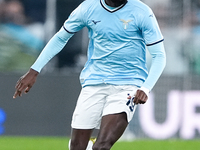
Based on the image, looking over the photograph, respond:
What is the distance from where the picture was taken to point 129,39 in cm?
693

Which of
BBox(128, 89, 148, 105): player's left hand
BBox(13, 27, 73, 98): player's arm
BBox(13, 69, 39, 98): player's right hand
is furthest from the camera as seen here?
BBox(13, 27, 73, 98): player's arm

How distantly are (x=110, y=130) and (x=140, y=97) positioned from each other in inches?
20.1

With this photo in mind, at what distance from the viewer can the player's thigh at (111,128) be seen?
669 centimetres

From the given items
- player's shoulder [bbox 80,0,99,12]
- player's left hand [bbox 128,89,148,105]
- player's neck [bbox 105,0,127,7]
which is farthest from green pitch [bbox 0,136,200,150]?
player's left hand [bbox 128,89,148,105]

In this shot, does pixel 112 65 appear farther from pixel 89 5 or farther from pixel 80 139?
pixel 80 139

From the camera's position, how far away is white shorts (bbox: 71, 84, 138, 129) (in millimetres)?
6898

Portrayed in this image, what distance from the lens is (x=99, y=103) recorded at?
7.07 meters

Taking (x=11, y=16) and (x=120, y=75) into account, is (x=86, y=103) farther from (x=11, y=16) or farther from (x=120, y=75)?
(x=11, y=16)

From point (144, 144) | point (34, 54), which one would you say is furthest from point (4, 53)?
point (144, 144)

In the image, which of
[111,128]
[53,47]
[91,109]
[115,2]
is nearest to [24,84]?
[53,47]

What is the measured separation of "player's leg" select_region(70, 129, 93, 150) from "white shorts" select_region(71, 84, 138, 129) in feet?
0.17

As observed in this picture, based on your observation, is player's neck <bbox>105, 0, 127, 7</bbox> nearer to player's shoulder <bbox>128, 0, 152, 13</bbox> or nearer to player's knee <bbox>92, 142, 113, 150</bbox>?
player's shoulder <bbox>128, 0, 152, 13</bbox>

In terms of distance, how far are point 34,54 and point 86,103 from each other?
19.2 ft

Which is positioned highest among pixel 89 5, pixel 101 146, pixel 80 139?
pixel 89 5
